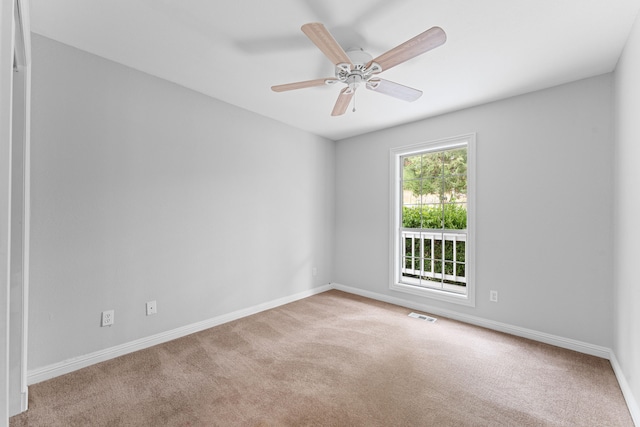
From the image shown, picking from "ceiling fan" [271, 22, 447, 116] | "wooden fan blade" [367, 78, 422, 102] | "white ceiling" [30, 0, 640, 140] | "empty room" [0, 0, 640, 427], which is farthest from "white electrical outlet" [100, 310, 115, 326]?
"wooden fan blade" [367, 78, 422, 102]

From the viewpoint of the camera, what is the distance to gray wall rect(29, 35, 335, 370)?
211cm

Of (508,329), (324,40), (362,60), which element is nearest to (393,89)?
(362,60)

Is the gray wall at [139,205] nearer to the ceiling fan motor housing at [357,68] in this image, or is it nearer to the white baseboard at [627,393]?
the ceiling fan motor housing at [357,68]

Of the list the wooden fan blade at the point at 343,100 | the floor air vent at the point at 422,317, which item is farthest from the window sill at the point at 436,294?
the wooden fan blade at the point at 343,100

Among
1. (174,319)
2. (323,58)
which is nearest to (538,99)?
(323,58)

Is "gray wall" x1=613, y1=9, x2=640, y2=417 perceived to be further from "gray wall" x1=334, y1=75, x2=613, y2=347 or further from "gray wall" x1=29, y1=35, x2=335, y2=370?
"gray wall" x1=29, y1=35, x2=335, y2=370

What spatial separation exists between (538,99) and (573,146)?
0.57 m

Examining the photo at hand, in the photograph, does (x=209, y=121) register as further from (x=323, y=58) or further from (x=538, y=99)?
(x=538, y=99)

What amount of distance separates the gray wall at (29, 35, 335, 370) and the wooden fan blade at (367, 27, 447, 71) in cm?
193

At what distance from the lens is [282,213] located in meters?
3.88

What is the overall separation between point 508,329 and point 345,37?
3.17 m

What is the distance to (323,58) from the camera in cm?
230

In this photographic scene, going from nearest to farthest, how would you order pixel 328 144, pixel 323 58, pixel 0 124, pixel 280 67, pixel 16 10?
pixel 0 124 → pixel 16 10 → pixel 323 58 → pixel 280 67 → pixel 328 144

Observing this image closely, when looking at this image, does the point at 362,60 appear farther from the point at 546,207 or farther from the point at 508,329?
the point at 508,329
